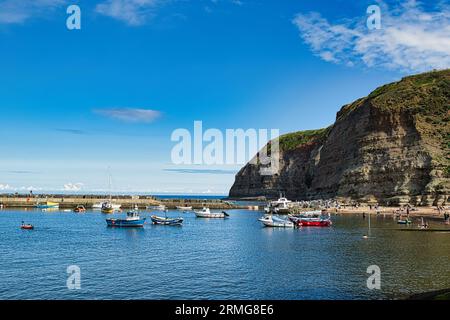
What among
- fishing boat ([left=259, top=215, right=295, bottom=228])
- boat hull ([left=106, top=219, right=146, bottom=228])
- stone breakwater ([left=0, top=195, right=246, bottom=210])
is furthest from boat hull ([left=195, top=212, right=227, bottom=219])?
stone breakwater ([left=0, top=195, right=246, bottom=210])

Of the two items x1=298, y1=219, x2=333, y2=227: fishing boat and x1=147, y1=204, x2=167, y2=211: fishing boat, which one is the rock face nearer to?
x1=298, y1=219, x2=333, y2=227: fishing boat

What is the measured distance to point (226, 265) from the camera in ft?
126

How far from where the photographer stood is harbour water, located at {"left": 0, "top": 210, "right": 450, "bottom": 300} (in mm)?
27781

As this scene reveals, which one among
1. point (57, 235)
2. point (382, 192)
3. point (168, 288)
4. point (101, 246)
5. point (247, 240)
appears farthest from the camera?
point (382, 192)

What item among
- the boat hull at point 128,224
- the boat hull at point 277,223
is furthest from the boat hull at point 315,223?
the boat hull at point 128,224

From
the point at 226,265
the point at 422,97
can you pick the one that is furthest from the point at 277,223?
the point at 422,97

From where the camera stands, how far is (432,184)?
332 ft

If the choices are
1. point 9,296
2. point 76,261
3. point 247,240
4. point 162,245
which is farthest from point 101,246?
point 9,296

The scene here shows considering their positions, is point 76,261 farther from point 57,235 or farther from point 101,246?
point 57,235

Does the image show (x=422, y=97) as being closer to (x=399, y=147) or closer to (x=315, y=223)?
(x=399, y=147)

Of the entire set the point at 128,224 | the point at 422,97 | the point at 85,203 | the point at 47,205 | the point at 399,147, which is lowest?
the point at 128,224

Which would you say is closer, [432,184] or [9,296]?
[9,296]
